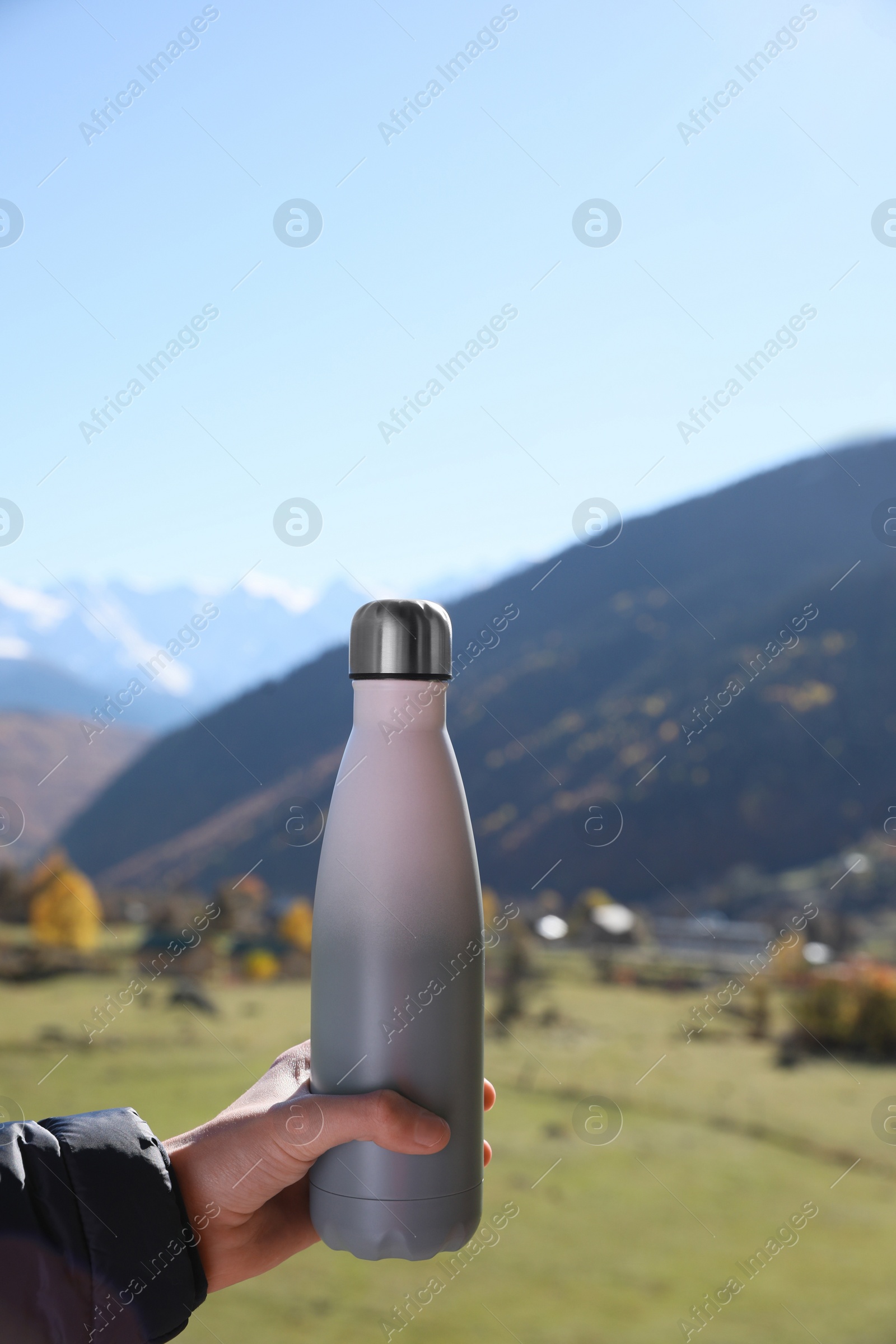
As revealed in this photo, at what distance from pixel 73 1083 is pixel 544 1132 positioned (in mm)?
6431

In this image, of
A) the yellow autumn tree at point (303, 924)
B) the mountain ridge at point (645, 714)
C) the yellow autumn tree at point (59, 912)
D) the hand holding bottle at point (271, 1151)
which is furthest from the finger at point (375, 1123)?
the mountain ridge at point (645, 714)

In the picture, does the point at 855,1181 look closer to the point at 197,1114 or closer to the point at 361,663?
the point at 197,1114

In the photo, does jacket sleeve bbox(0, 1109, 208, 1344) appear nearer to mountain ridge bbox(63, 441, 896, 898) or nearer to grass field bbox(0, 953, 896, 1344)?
grass field bbox(0, 953, 896, 1344)

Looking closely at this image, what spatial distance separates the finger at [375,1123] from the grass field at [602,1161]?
7.15 m

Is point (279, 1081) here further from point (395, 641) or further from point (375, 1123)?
point (395, 641)

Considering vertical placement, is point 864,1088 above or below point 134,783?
below

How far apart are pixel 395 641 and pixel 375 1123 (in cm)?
37

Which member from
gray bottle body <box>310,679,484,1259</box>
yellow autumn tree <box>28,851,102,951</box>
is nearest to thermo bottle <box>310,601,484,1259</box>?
gray bottle body <box>310,679,484,1259</box>

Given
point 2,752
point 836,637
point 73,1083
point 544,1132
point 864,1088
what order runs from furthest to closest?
point 836,637 < point 2,752 < point 73,1083 < point 864,1088 < point 544,1132

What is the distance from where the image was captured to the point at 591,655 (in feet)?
92.2

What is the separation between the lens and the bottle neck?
740 mm

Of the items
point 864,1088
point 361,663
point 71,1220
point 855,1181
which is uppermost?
point 361,663

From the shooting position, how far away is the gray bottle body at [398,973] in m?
0.71

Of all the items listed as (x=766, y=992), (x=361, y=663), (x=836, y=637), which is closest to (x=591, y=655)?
(x=836, y=637)
